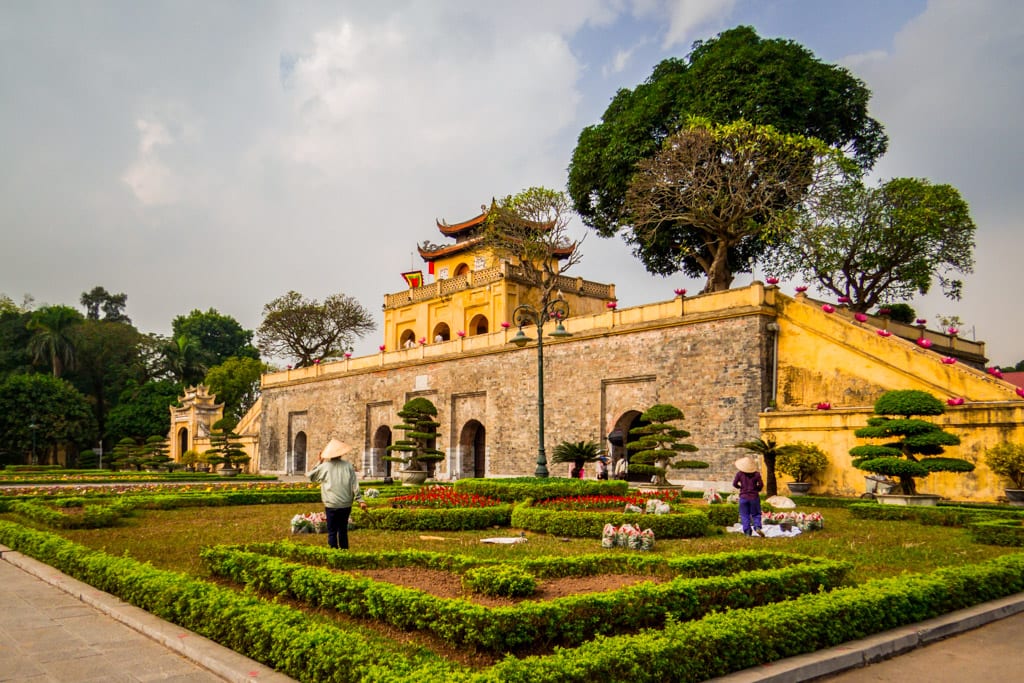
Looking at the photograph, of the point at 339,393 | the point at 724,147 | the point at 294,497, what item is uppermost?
the point at 724,147

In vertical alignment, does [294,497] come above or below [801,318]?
below

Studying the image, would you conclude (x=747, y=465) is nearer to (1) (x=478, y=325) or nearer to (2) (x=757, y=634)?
(2) (x=757, y=634)

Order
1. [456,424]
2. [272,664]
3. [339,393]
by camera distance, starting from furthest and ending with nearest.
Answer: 1. [339,393]
2. [456,424]
3. [272,664]

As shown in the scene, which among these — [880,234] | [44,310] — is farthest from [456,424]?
[44,310]

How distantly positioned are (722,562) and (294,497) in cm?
1396

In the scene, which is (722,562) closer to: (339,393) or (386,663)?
(386,663)

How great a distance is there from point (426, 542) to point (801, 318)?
13247 mm

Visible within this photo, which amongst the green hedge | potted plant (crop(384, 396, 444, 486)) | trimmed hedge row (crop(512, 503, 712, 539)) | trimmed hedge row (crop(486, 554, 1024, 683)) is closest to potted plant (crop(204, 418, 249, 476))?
potted plant (crop(384, 396, 444, 486))

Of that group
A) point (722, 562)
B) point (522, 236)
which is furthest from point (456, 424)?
point (722, 562)

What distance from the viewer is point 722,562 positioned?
6.44 m

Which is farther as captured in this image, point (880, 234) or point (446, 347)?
point (446, 347)

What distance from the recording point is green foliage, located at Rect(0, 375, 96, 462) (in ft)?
140

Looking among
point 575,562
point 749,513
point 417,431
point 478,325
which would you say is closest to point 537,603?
point 575,562

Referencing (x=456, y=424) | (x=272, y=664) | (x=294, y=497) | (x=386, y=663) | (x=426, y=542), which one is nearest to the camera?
(x=386, y=663)
